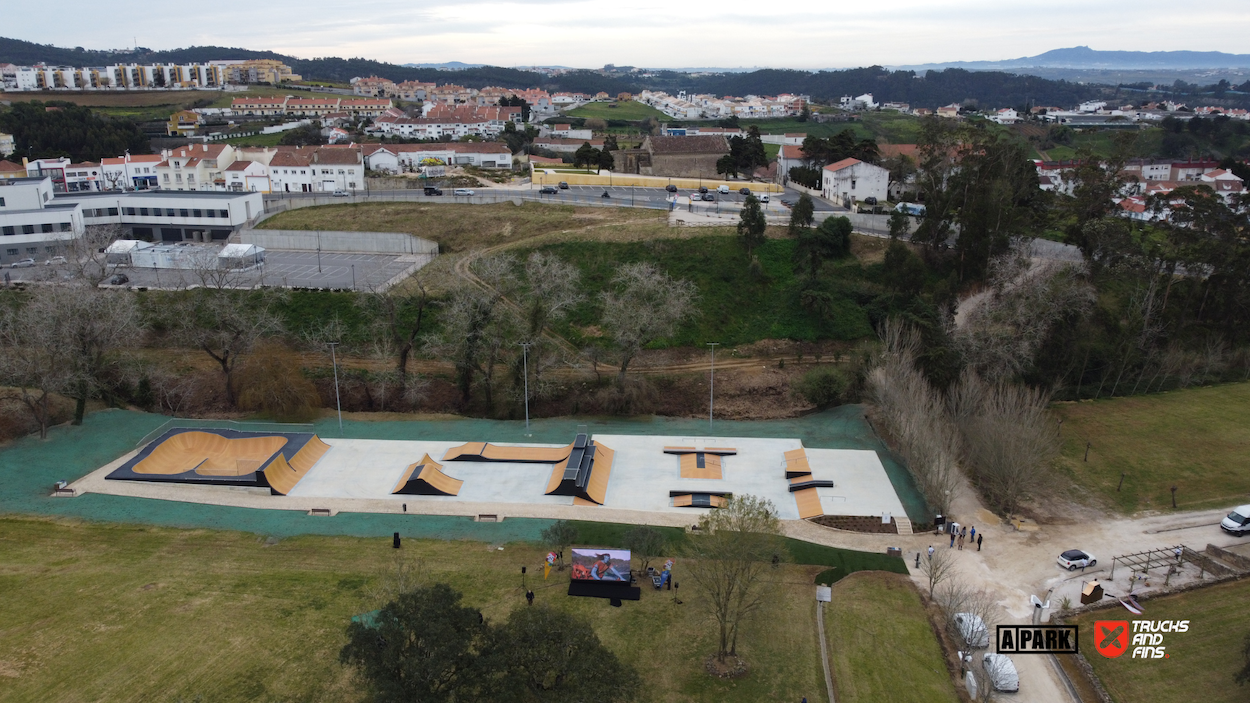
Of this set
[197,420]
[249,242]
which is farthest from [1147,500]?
[249,242]

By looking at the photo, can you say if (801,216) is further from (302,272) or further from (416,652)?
(416,652)

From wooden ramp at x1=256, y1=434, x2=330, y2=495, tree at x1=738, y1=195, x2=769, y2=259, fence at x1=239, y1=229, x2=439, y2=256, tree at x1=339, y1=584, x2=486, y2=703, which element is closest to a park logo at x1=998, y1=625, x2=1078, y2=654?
tree at x1=339, y1=584, x2=486, y2=703

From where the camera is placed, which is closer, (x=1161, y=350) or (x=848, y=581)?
(x=848, y=581)

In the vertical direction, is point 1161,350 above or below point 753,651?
above

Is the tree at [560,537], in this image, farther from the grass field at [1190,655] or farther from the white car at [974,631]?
the grass field at [1190,655]

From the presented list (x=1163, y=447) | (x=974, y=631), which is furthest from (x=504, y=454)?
(x=1163, y=447)

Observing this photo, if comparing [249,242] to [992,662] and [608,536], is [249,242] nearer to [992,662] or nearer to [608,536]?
[608,536]

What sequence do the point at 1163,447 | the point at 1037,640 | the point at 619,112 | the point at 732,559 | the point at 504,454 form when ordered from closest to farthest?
the point at 732,559, the point at 1037,640, the point at 504,454, the point at 1163,447, the point at 619,112
